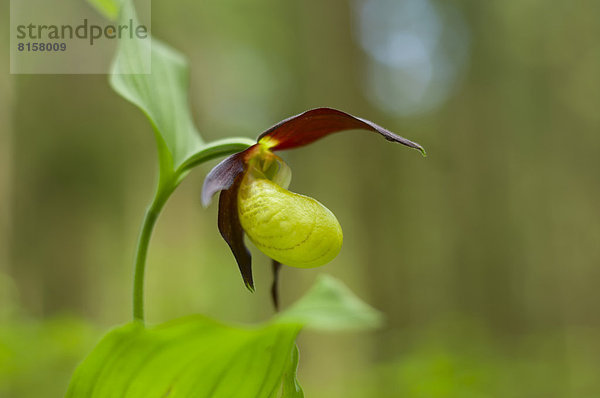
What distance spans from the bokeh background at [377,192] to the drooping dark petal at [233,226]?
155 cm

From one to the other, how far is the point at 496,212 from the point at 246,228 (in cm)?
455

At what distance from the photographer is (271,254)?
0.70 metres

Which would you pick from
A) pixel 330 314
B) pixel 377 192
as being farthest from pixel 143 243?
pixel 377 192

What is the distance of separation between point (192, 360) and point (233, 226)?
0.83 feet

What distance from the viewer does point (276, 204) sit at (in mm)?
681

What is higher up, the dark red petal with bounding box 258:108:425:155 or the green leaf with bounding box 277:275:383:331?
the dark red petal with bounding box 258:108:425:155

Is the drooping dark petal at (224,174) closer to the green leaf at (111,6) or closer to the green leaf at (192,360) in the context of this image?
the green leaf at (192,360)

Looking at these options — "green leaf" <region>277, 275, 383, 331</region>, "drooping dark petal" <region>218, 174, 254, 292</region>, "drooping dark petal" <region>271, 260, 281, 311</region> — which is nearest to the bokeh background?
"drooping dark petal" <region>271, 260, 281, 311</region>

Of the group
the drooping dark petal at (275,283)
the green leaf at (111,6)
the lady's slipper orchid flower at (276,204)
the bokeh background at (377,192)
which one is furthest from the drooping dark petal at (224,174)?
the bokeh background at (377,192)

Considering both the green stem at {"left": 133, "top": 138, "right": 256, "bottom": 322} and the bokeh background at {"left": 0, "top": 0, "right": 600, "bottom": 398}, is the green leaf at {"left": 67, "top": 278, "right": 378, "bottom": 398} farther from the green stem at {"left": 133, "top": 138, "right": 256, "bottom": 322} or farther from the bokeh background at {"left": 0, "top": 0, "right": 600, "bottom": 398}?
the bokeh background at {"left": 0, "top": 0, "right": 600, "bottom": 398}

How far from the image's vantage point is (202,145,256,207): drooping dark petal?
67cm

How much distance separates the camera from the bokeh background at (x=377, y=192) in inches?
135

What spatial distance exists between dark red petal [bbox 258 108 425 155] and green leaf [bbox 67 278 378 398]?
0.21 meters

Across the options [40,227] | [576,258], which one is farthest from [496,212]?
[40,227]
